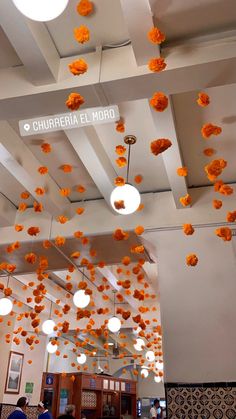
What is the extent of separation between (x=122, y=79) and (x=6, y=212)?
3024 mm

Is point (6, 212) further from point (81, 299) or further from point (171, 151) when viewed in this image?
point (171, 151)

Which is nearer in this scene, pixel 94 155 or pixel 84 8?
pixel 84 8

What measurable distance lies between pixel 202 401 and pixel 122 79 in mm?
3109

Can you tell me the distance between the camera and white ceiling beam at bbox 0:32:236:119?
2.73m

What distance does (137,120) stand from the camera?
371 centimetres

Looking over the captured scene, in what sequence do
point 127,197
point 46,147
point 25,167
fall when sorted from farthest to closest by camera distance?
point 25,167 < point 46,147 < point 127,197

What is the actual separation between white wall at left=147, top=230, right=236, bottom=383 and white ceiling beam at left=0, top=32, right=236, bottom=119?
7.19 feet

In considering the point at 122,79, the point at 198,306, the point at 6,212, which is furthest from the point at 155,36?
the point at 6,212

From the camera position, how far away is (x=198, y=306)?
4.19 m

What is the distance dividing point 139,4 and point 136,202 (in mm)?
1681

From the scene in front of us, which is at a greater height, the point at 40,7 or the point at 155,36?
the point at 155,36

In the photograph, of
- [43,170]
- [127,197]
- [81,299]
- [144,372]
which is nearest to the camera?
[127,197]

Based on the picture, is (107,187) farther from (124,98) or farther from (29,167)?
(124,98)

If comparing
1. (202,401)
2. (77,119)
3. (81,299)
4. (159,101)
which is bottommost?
(202,401)
